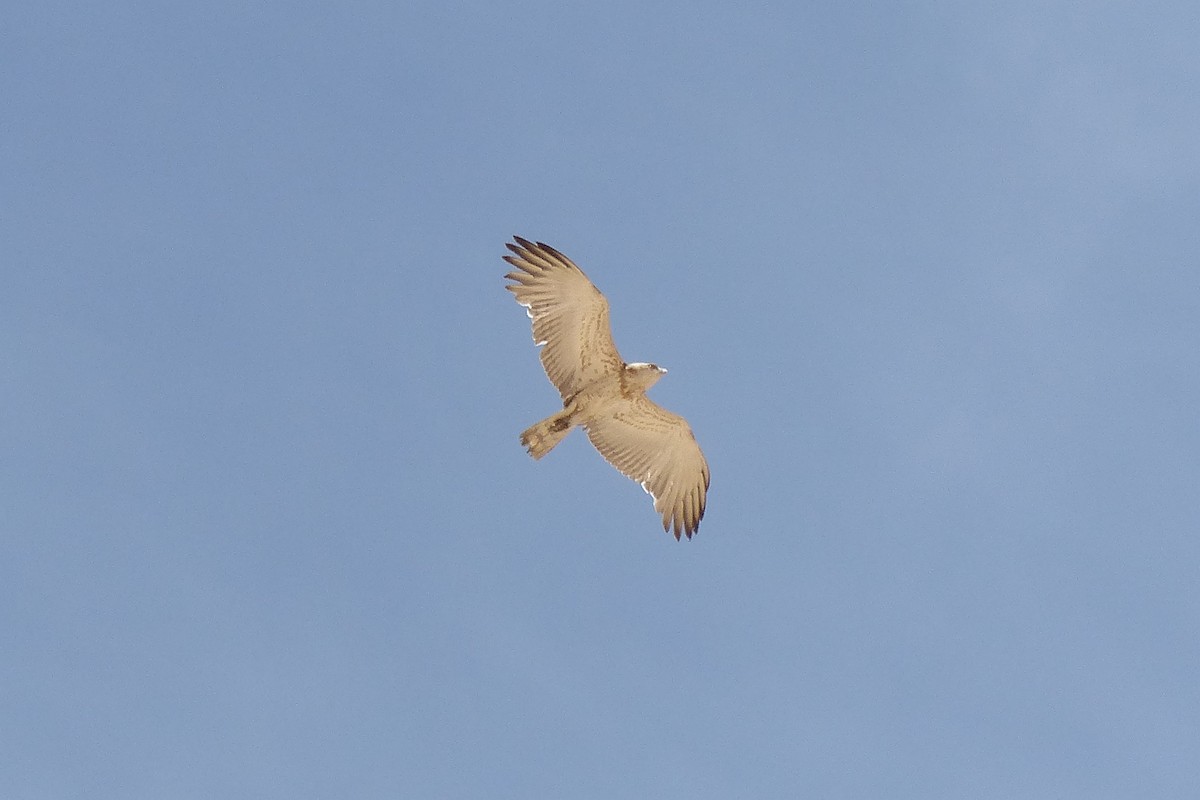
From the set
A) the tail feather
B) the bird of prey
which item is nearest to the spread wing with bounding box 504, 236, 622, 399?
the bird of prey

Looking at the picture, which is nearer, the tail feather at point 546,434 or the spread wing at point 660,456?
the tail feather at point 546,434

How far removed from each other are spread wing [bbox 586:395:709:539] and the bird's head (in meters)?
0.54

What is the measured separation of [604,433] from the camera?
2634cm

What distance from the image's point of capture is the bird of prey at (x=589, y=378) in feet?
81.7

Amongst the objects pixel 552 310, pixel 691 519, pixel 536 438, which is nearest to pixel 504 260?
pixel 552 310

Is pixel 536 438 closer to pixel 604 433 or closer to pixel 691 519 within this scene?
pixel 604 433

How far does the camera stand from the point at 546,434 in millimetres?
24844

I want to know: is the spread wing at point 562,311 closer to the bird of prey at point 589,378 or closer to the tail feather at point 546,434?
the bird of prey at point 589,378

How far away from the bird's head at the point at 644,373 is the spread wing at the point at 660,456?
54cm

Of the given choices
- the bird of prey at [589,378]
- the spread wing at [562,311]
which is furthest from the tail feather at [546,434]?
the spread wing at [562,311]

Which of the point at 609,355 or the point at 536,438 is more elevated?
the point at 609,355

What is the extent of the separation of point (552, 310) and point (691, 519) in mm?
4760

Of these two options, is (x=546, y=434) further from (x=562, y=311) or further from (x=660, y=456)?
(x=660, y=456)

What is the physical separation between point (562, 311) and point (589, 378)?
4.14 feet
